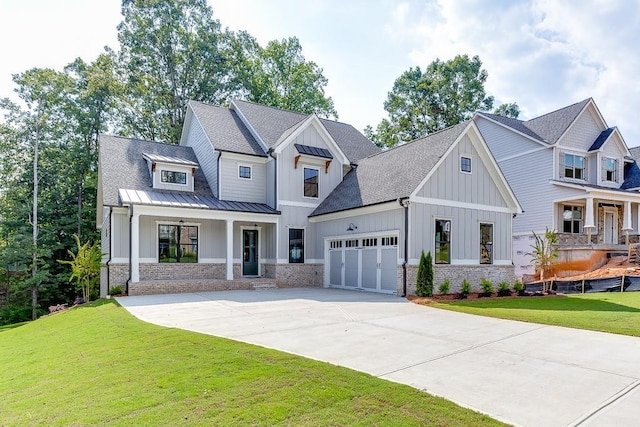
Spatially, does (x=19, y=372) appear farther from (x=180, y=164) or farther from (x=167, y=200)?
(x=180, y=164)

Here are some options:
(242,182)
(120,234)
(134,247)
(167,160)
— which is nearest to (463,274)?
(242,182)

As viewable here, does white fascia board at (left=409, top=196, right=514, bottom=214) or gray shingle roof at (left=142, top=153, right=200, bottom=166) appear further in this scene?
gray shingle roof at (left=142, top=153, right=200, bottom=166)

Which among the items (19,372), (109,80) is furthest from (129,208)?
(109,80)

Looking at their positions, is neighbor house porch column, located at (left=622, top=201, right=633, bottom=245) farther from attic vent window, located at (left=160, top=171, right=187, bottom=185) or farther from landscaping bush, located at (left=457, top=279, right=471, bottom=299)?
attic vent window, located at (left=160, top=171, right=187, bottom=185)

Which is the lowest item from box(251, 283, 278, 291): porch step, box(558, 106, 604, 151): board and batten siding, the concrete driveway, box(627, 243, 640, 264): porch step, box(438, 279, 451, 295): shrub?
box(251, 283, 278, 291): porch step

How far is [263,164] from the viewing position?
63.0ft

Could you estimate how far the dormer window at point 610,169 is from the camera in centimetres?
2397

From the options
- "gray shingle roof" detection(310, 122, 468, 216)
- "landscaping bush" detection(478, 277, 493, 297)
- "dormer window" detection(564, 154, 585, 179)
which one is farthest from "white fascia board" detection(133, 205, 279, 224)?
"dormer window" detection(564, 154, 585, 179)

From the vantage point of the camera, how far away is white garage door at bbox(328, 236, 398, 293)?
14.9m

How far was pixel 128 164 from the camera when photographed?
17922mm

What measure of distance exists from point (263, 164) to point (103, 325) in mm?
11432

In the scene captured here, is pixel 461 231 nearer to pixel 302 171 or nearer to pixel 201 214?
pixel 302 171

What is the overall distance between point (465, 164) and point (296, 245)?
807cm

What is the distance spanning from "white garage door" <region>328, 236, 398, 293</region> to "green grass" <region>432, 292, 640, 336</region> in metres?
2.94
